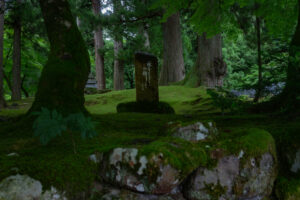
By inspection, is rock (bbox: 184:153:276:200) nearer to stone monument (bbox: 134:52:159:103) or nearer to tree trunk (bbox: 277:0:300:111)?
tree trunk (bbox: 277:0:300:111)

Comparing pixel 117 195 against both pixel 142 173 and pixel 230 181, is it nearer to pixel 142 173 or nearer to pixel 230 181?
pixel 142 173

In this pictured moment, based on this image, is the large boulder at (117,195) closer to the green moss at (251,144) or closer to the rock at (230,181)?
the rock at (230,181)

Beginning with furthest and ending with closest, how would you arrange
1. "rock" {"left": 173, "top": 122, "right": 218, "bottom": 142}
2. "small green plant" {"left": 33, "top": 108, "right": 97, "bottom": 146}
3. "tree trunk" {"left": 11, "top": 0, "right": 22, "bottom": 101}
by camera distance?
1. "tree trunk" {"left": 11, "top": 0, "right": 22, "bottom": 101}
2. "rock" {"left": 173, "top": 122, "right": 218, "bottom": 142}
3. "small green plant" {"left": 33, "top": 108, "right": 97, "bottom": 146}

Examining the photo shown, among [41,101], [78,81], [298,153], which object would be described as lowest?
[298,153]

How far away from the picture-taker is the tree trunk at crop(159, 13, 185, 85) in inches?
497

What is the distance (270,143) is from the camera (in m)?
2.61

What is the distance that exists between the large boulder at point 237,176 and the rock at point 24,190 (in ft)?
3.79

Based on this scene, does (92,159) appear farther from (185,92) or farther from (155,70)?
(185,92)

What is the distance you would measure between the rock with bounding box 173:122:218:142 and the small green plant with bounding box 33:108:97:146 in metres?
1.07

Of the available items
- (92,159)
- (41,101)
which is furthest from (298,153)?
(41,101)

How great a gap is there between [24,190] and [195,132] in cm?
172

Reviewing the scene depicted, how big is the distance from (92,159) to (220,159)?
3.95ft

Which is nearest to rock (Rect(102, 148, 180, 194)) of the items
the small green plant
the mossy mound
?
the small green plant

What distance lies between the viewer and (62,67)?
3605mm
